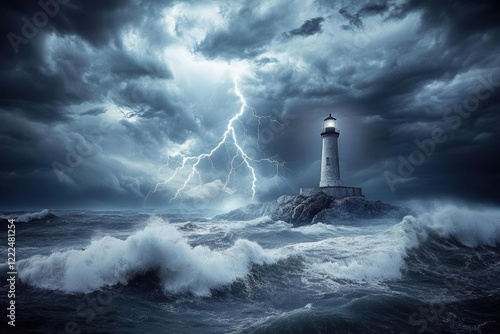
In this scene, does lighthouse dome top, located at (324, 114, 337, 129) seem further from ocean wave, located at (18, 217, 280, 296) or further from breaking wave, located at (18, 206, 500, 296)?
ocean wave, located at (18, 217, 280, 296)

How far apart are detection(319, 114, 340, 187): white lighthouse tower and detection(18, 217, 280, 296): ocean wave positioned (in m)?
30.5

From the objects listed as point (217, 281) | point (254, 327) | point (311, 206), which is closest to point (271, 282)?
point (217, 281)

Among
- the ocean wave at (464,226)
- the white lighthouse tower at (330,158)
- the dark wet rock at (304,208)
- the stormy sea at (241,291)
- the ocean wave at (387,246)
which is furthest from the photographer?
the white lighthouse tower at (330,158)

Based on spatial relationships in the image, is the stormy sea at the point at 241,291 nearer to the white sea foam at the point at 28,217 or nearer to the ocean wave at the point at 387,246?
the ocean wave at the point at 387,246

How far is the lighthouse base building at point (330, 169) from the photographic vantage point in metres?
36.5

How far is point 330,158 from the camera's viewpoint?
3719cm

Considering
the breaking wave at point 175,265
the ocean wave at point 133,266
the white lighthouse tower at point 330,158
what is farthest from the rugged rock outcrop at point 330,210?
the ocean wave at point 133,266

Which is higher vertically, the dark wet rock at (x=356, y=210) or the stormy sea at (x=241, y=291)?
the dark wet rock at (x=356, y=210)

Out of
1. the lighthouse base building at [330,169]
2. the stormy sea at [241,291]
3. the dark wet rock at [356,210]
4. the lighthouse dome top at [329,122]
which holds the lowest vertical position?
the stormy sea at [241,291]

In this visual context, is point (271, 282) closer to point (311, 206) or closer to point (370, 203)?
point (311, 206)

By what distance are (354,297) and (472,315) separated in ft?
8.09

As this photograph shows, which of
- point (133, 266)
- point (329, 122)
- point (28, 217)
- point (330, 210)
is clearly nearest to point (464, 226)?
point (330, 210)

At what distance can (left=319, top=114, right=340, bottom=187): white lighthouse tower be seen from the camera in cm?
3719

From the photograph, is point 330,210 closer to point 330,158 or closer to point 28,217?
point 330,158
